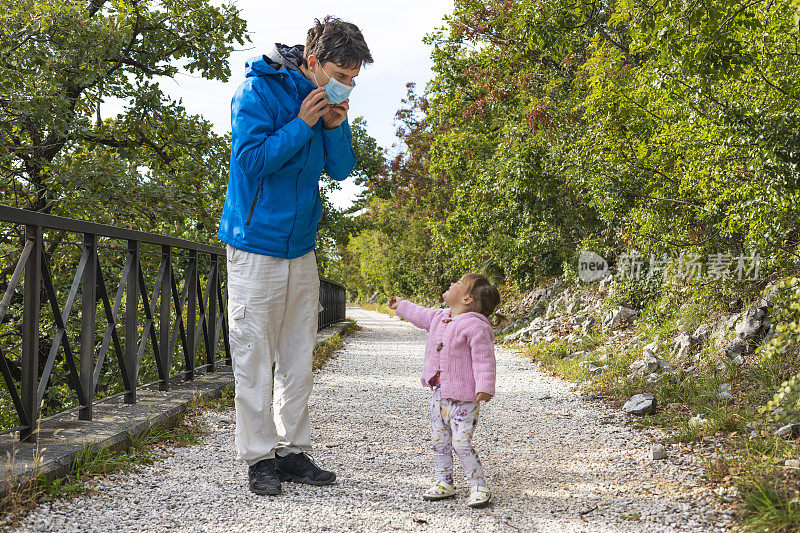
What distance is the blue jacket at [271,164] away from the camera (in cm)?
296

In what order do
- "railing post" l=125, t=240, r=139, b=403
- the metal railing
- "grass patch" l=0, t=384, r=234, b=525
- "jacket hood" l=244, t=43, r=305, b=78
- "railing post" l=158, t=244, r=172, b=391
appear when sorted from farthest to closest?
the metal railing
"railing post" l=158, t=244, r=172, b=391
"railing post" l=125, t=240, r=139, b=403
"jacket hood" l=244, t=43, r=305, b=78
"grass patch" l=0, t=384, r=234, b=525

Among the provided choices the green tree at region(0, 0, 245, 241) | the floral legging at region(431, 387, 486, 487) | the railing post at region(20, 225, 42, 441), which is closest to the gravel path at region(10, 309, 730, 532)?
the floral legging at region(431, 387, 486, 487)

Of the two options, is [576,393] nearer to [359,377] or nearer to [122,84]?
[359,377]

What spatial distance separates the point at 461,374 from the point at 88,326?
7.49 feet

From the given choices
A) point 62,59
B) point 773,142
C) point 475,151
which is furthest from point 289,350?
point 475,151

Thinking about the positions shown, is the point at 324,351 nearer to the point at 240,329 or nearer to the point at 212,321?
the point at 212,321

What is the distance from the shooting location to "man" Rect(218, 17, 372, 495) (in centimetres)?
302

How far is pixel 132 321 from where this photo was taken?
449 centimetres

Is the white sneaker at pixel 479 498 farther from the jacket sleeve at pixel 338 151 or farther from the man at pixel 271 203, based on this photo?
the jacket sleeve at pixel 338 151

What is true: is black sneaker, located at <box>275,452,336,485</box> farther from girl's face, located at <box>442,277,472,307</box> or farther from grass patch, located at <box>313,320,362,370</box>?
grass patch, located at <box>313,320,362,370</box>

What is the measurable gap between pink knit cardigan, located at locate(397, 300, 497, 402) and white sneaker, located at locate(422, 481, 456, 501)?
1.36ft

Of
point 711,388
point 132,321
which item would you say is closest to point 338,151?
point 132,321

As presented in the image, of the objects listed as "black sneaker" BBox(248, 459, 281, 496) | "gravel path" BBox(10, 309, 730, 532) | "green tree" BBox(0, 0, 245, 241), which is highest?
"green tree" BBox(0, 0, 245, 241)

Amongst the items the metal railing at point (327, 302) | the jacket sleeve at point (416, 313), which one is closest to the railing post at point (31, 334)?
the jacket sleeve at point (416, 313)
